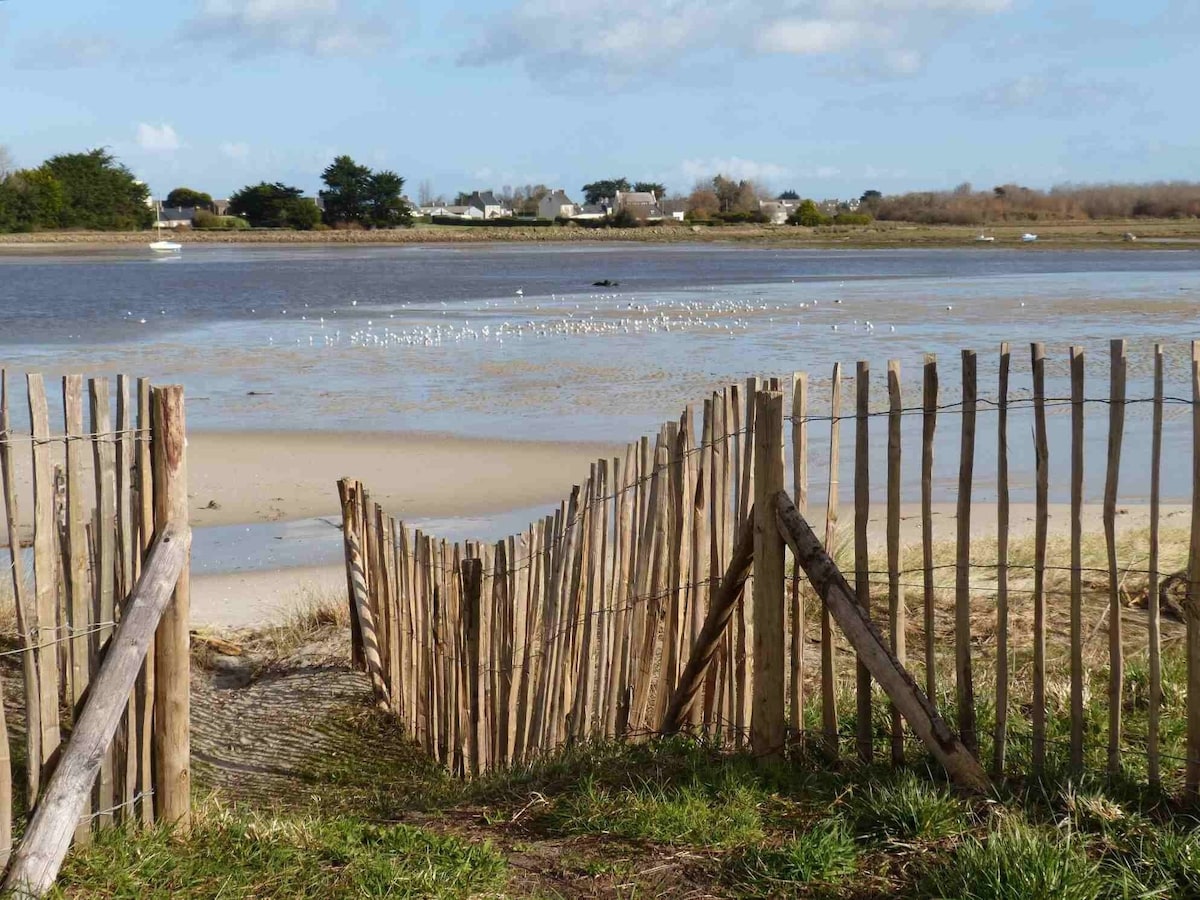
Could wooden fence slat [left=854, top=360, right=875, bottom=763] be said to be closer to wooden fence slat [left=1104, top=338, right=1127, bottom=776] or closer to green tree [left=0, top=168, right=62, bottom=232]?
wooden fence slat [left=1104, top=338, right=1127, bottom=776]

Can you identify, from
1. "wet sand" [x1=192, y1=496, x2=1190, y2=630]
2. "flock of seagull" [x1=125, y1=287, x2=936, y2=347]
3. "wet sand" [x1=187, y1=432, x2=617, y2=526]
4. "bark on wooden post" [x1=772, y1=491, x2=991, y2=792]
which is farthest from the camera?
"flock of seagull" [x1=125, y1=287, x2=936, y2=347]

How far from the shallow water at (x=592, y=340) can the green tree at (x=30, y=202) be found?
48.0 m

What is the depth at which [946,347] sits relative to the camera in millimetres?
25594

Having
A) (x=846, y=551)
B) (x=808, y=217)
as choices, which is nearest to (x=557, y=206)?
(x=808, y=217)

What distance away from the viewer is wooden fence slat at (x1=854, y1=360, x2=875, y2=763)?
173 inches

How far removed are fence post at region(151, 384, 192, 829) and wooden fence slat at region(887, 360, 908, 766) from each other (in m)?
2.27

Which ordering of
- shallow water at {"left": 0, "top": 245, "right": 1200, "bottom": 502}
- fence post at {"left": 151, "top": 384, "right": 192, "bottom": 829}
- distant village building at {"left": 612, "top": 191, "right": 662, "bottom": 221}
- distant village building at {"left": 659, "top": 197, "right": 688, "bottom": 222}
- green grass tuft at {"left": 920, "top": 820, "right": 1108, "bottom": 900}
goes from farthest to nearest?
1. distant village building at {"left": 659, "top": 197, "right": 688, "bottom": 222}
2. distant village building at {"left": 612, "top": 191, "right": 662, "bottom": 221}
3. shallow water at {"left": 0, "top": 245, "right": 1200, "bottom": 502}
4. fence post at {"left": 151, "top": 384, "right": 192, "bottom": 829}
5. green grass tuft at {"left": 920, "top": 820, "right": 1108, "bottom": 900}

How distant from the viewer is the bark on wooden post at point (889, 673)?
4.28m

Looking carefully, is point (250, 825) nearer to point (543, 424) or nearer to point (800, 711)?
point (800, 711)

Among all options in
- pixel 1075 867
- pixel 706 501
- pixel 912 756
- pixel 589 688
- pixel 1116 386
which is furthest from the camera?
pixel 589 688

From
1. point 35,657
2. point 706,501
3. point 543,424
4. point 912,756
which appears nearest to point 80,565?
point 35,657

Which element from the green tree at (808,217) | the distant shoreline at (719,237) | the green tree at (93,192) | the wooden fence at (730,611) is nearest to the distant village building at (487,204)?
the distant shoreline at (719,237)

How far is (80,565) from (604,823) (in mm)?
1804

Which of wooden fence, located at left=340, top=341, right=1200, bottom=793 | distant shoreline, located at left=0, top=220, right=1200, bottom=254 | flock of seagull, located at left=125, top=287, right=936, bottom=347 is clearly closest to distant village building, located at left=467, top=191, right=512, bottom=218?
distant shoreline, located at left=0, top=220, right=1200, bottom=254
